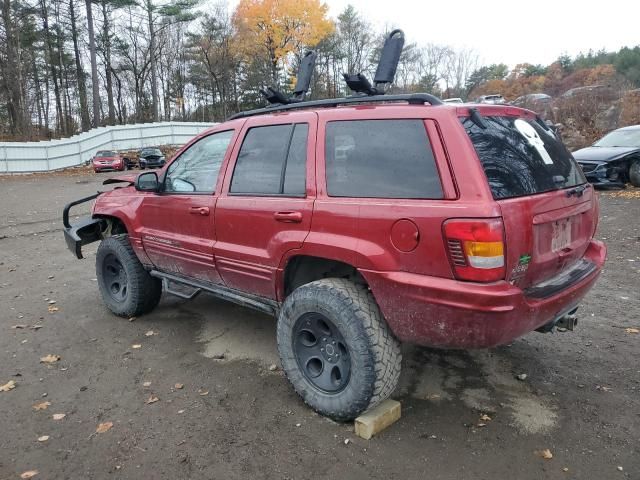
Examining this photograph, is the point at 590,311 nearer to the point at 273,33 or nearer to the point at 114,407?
the point at 114,407

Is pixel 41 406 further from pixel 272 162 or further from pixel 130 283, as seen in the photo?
pixel 272 162

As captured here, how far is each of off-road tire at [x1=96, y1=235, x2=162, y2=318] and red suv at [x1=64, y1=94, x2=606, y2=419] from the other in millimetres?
1216

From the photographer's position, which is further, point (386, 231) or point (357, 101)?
point (357, 101)

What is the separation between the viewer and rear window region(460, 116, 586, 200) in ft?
8.64

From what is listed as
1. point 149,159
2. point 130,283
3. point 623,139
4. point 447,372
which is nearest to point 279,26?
point 149,159

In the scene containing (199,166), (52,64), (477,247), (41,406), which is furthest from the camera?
(52,64)

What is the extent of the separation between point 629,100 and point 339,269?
21387mm

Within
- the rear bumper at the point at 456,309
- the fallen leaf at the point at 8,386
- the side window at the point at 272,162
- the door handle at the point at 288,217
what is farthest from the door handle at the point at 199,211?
the fallen leaf at the point at 8,386

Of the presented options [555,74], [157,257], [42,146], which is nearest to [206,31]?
[42,146]

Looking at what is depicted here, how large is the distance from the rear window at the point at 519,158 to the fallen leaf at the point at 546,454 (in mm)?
1428

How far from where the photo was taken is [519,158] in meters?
2.82

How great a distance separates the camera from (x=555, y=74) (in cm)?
3744

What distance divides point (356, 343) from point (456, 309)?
62cm

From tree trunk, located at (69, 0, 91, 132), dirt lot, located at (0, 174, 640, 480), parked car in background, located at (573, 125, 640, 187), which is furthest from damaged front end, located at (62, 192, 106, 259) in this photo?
tree trunk, located at (69, 0, 91, 132)
